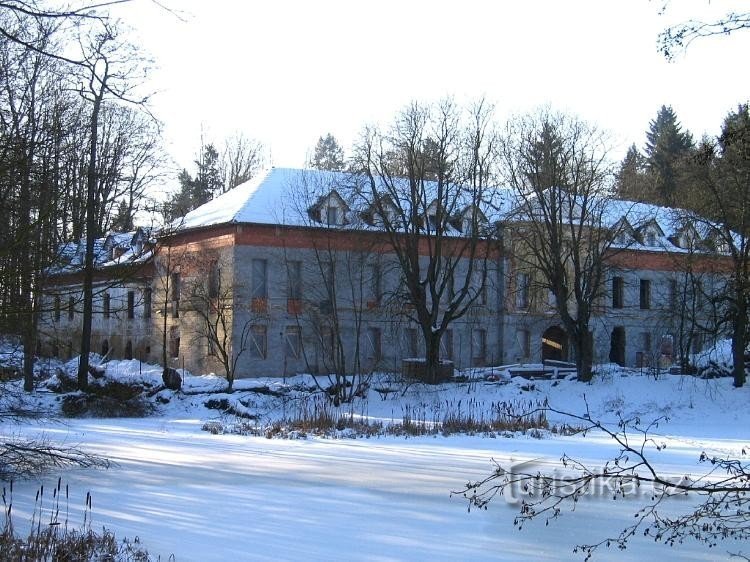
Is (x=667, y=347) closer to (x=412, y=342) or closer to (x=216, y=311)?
(x=412, y=342)

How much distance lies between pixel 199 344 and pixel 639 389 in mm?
22439

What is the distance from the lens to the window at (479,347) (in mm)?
49906

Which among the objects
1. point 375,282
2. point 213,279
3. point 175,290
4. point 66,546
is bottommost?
point 66,546

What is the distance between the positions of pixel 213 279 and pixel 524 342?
18324 mm

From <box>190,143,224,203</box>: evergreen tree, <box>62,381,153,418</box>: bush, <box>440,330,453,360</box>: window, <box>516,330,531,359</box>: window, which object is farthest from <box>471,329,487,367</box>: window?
<box>190,143,224,203</box>: evergreen tree

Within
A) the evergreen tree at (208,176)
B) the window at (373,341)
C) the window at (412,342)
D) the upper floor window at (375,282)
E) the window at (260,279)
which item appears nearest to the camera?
the upper floor window at (375,282)

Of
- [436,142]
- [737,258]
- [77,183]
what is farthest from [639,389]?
[77,183]

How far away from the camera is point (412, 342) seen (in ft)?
150

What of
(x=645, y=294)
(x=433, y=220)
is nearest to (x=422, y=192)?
(x=433, y=220)

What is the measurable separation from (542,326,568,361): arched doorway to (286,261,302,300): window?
51.4 feet

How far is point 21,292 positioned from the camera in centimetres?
1234

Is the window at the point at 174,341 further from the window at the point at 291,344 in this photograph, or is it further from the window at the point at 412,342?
the window at the point at 412,342

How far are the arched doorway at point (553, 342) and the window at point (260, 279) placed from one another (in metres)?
17.3

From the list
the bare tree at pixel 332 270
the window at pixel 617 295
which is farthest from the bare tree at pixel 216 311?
the window at pixel 617 295
